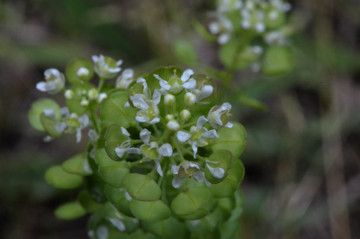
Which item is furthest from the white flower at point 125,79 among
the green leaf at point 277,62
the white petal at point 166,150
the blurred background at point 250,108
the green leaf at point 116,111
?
the blurred background at point 250,108

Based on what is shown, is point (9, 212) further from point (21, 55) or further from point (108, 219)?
point (108, 219)

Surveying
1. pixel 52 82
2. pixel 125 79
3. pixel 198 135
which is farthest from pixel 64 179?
pixel 198 135

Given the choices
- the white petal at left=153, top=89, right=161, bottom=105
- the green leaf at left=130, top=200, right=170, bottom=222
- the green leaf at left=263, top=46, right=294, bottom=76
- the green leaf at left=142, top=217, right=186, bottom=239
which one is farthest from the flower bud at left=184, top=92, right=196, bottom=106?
the green leaf at left=263, top=46, right=294, bottom=76

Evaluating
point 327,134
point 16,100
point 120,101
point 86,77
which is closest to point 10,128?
point 16,100

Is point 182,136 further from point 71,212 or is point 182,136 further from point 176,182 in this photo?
point 71,212

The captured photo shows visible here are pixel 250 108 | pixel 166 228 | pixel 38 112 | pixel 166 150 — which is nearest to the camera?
pixel 166 150
